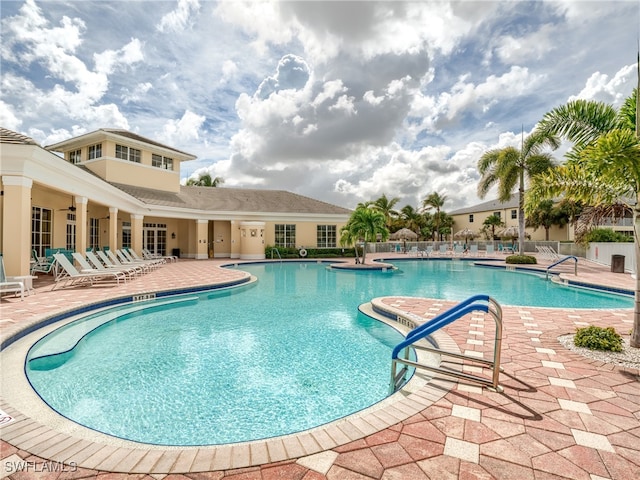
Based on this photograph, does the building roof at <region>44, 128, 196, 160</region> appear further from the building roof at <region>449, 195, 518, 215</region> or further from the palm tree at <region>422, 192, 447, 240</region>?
the building roof at <region>449, 195, 518, 215</region>

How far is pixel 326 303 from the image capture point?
9.57m

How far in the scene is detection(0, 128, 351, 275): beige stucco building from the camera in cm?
920

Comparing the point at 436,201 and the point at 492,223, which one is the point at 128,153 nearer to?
the point at 436,201

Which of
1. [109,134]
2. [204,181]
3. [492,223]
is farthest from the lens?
[492,223]

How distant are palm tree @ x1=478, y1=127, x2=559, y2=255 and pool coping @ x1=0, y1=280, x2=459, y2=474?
20.1 m

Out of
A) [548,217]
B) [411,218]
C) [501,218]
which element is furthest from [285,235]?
[501,218]

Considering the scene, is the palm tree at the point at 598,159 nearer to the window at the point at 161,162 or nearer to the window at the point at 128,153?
the window at the point at 128,153

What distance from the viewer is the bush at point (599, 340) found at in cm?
446

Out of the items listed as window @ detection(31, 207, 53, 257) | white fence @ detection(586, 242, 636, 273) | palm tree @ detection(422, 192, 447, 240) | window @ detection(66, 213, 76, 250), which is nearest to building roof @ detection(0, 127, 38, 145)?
window @ detection(31, 207, 53, 257)

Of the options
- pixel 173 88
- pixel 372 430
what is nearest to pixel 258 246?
pixel 173 88

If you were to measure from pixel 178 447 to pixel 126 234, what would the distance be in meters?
23.1

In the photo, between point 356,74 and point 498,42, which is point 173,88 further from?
point 498,42

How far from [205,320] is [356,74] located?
14.6 m

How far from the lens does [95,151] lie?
67.7ft
